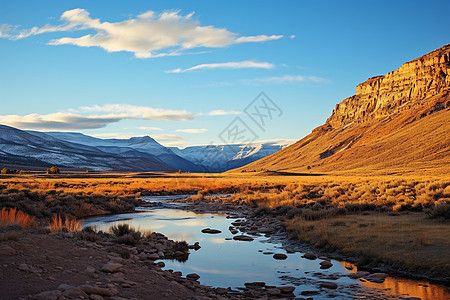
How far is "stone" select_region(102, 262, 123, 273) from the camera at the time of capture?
9460mm

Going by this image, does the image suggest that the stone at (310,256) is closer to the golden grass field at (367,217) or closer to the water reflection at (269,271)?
the water reflection at (269,271)

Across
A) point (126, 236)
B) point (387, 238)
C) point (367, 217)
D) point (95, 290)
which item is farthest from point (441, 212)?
point (95, 290)

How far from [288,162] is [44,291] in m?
140

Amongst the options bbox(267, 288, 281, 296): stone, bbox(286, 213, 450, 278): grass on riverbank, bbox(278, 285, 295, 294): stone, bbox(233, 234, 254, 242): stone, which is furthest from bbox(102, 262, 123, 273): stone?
bbox(233, 234, 254, 242): stone

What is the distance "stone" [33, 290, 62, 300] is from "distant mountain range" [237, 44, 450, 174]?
7945 centimetres

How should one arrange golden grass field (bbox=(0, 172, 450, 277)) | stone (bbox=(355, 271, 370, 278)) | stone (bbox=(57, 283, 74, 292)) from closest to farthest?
stone (bbox=(57, 283, 74, 292)), stone (bbox=(355, 271, 370, 278)), golden grass field (bbox=(0, 172, 450, 277))

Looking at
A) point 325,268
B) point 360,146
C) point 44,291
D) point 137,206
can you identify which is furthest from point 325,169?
point 44,291

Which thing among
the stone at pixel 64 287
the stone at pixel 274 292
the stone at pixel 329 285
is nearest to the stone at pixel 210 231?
the stone at pixel 329 285

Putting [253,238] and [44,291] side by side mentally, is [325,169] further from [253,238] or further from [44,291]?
[44,291]

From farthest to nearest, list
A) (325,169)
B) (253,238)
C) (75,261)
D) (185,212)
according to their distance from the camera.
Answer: (325,169)
(185,212)
(253,238)
(75,261)

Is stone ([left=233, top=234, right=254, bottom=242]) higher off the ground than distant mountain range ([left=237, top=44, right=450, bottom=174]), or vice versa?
distant mountain range ([left=237, top=44, right=450, bottom=174])

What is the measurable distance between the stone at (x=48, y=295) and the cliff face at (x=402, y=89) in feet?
411

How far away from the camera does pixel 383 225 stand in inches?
635

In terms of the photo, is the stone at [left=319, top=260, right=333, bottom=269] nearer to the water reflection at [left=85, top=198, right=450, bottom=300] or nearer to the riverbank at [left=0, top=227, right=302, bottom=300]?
the water reflection at [left=85, top=198, right=450, bottom=300]
